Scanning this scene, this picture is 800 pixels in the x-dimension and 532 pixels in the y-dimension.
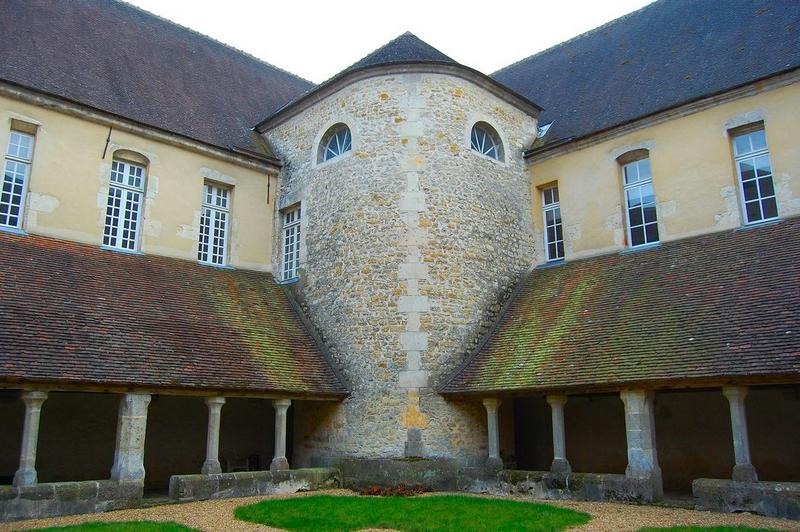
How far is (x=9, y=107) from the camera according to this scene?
1149 centimetres

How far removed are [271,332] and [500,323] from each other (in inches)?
177

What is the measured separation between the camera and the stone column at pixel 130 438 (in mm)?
9234

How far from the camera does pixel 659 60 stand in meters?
14.5

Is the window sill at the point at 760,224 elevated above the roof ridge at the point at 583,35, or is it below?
below

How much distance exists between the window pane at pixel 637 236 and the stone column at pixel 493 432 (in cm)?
447

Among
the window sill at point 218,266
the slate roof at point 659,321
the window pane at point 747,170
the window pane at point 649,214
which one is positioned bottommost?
the slate roof at point 659,321

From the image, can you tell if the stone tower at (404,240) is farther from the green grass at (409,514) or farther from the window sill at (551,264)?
the green grass at (409,514)

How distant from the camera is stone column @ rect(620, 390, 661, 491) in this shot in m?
9.14

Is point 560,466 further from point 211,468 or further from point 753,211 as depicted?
point 753,211

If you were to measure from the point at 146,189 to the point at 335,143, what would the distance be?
13.3ft

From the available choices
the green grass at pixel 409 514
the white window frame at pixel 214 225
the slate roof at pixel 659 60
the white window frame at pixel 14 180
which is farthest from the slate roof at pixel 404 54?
the green grass at pixel 409 514

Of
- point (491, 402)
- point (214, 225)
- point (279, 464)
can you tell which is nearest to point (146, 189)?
point (214, 225)

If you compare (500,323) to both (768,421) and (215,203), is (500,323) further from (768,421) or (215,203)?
(215,203)

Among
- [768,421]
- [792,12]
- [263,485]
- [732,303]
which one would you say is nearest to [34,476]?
[263,485]
